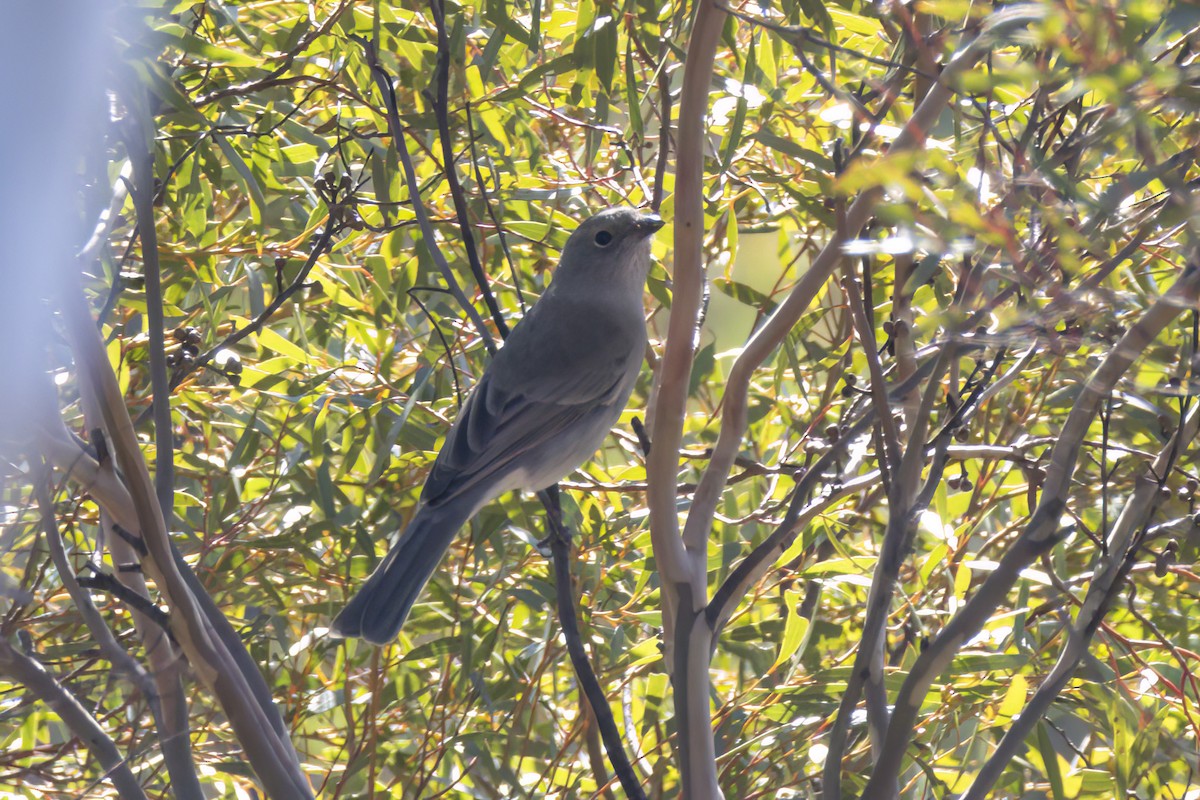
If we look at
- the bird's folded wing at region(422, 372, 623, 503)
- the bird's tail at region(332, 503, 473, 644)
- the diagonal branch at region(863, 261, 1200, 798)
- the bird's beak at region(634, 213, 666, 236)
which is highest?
the bird's beak at region(634, 213, 666, 236)

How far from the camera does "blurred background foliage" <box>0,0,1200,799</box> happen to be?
1.90 m

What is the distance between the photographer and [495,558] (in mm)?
2584

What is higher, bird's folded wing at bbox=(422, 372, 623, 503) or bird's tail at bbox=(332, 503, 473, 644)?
bird's folded wing at bbox=(422, 372, 623, 503)

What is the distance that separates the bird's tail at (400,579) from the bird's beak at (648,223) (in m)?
0.64

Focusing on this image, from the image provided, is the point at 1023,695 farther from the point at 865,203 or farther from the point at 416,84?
the point at 416,84

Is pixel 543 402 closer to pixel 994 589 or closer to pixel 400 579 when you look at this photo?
pixel 400 579

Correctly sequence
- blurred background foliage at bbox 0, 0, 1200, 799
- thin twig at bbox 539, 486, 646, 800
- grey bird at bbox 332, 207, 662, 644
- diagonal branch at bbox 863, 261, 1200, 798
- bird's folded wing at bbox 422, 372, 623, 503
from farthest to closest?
bird's folded wing at bbox 422, 372, 623, 503, grey bird at bbox 332, 207, 662, 644, blurred background foliage at bbox 0, 0, 1200, 799, thin twig at bbox 539, 486, 646, 800, diagonal branch at bbox 863, 261, 1200, 798

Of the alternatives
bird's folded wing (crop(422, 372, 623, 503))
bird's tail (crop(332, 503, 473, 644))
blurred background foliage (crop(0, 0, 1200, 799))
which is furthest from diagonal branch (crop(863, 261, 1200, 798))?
bird's folded wing (crop(422, 372, 623, 503))

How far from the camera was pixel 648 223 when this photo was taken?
2.35 meters

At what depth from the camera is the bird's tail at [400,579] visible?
2.01m

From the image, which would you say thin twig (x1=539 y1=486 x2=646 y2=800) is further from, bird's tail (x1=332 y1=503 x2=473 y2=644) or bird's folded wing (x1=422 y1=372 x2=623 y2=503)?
bird's folded wing (x1=422 y1=372 x2=623 y2=503)

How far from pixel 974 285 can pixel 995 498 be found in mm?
1039

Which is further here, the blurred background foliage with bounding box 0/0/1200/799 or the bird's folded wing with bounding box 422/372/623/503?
the bird's folded wing with bounding box 422/372/623/503

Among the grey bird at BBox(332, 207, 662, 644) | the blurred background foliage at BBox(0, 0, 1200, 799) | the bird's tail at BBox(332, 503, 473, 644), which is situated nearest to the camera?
the blurred background foliage at BBox(0, 0, 1200, 799)
